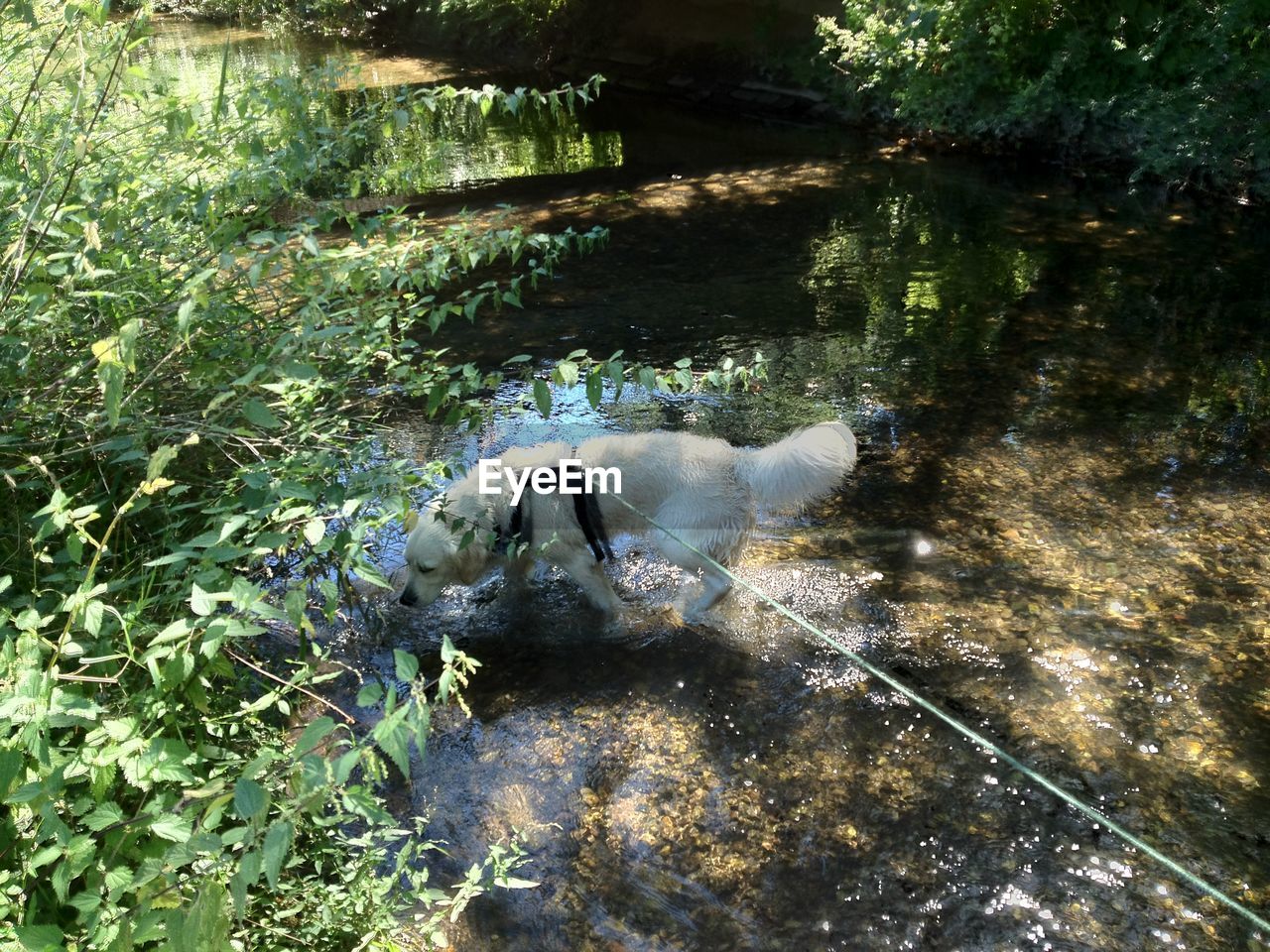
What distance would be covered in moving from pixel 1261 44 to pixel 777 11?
10.0 m

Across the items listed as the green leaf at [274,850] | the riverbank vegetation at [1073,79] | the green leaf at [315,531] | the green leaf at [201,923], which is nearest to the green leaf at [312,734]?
the green leaf at [274,850]

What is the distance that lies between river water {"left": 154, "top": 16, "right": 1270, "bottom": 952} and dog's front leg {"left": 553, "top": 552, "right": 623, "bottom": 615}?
0.10 m

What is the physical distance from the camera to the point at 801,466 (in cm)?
429

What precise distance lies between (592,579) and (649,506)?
46cm

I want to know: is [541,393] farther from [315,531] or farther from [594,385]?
[315,531]

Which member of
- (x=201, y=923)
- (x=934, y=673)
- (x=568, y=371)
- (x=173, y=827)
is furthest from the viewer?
(x=934, y=673)

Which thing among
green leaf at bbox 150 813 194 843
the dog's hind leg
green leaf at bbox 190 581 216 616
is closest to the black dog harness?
the dog's hind leg

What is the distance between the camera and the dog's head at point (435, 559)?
4414 mm

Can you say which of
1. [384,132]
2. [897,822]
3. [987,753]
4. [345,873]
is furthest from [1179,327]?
[345,873]

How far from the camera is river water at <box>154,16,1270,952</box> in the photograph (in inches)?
127

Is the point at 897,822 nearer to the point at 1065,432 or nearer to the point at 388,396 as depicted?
the point at 1065,432

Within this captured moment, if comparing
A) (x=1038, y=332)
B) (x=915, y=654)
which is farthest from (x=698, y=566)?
(x=1038, y=332)

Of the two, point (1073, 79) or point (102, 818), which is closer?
point (102, 818)

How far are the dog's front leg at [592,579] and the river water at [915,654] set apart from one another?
0.10 metres
